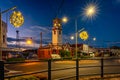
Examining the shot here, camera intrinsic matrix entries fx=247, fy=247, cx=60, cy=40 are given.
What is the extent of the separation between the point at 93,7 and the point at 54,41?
52766 millimetres

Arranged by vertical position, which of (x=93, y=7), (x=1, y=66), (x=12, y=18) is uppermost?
(x=93, y=7)

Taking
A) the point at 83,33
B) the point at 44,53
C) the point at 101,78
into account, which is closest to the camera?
the point at 101,78

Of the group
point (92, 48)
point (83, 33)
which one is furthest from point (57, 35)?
point (92, 48)

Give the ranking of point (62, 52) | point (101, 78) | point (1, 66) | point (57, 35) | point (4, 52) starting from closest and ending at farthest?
point (1, 66) → point (101, 78) → point (4, 52) → point (62, 52) → point (57, 35)

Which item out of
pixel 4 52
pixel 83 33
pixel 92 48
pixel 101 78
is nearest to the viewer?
pixel 101 78

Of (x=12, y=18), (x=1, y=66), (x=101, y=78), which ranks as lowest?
(x=101, y=78)

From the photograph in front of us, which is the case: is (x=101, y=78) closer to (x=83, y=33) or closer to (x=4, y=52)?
(x=83, y=33)

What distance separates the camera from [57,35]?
3184 inches

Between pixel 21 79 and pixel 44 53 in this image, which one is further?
pixel 44 53

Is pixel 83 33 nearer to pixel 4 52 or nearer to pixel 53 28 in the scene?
pixel 4 52

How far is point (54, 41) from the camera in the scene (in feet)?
271

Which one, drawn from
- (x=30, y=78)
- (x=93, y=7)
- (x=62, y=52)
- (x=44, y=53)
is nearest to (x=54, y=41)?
(x=44, y=53)

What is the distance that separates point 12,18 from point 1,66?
11381 mm

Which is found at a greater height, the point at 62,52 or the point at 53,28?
the point at 53,28
